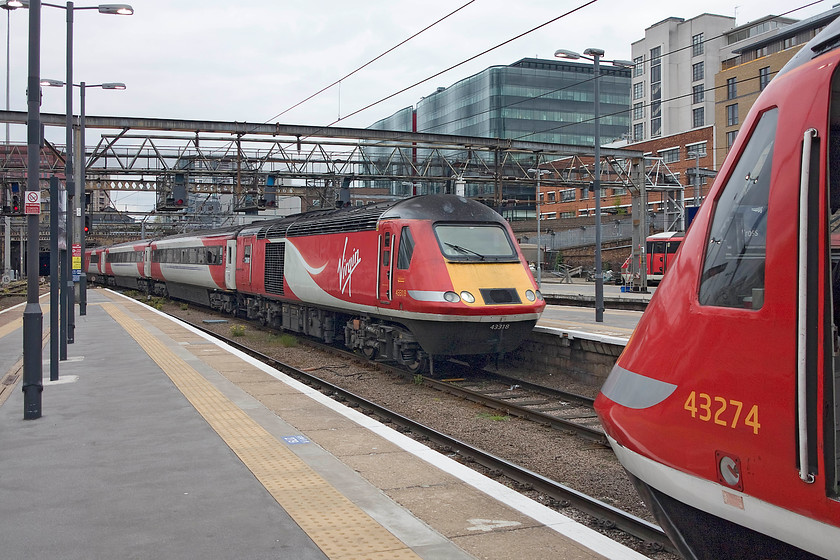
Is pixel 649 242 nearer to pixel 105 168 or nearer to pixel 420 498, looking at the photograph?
pixel 105 168

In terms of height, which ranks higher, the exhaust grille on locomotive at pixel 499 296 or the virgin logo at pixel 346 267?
the virgin logo at pixel 346 267

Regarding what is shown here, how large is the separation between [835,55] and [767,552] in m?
2.04

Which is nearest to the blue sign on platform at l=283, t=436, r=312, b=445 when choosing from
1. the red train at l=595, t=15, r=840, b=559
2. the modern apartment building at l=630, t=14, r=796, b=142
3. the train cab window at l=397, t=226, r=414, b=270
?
the red train at l=595, t=15, r=840, b=559

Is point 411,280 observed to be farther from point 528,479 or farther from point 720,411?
point 720,411

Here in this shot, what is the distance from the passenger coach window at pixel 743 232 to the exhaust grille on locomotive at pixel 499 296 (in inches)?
354

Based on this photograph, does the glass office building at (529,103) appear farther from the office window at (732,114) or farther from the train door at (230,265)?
the train door at (230,265)

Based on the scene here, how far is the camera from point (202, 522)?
517 centimetres

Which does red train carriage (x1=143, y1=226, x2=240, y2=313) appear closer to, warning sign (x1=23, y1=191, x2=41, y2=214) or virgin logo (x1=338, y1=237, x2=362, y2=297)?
virgin logo (x1=338, y1=237, x2=362, y2=297)

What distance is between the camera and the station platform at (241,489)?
4.80m


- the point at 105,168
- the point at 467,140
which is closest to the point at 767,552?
the point at 467,140

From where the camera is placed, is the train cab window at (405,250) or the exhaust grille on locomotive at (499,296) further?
the train cab window at (405,250)

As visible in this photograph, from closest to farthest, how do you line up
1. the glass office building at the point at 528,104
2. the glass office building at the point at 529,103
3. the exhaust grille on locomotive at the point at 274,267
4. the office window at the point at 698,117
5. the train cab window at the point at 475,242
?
the train cab window at the point at 475,242 < the exhaust grille on locomotive at the point at 274,267 < the office window at the point at 698,117 < the glass office building at the point at 528,104 < the glass office building at the point at 529,103

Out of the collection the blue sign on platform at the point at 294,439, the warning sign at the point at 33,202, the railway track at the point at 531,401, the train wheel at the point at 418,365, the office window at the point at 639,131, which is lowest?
the railway track at the point at 531,401

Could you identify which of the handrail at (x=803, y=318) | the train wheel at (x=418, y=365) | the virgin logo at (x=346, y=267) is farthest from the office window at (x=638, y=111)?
the handrail at (x=803, y=318)
